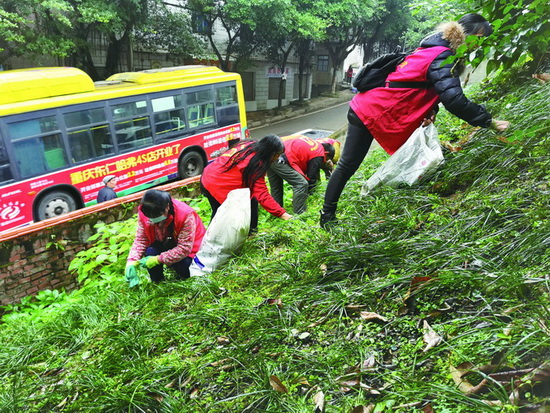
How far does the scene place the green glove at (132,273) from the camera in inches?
138

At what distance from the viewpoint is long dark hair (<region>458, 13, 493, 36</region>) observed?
2699 millimetres

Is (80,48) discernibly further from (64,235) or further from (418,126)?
(418,126)

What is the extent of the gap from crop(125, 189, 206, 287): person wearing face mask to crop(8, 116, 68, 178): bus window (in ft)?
15.1

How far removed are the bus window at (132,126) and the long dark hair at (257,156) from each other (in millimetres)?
5351

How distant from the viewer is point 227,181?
3877 mm

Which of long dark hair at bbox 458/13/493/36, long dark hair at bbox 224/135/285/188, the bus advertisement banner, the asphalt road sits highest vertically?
long dark hair at bbox 458/13/493/36

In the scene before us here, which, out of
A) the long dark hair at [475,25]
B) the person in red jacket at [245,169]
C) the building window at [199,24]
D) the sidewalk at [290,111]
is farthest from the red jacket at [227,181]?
the sidewalk at [290,111]

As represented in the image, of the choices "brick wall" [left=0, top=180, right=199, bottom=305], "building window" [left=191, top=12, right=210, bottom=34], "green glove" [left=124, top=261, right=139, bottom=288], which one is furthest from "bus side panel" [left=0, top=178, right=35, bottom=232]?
"building window" [left=191, top=12, right=210, bottom=34]

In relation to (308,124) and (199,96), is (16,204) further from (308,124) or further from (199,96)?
(308,124)

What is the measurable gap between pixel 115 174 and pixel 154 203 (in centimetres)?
551

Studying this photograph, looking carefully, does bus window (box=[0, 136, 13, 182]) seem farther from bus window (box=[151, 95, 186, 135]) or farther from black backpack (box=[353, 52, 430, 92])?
black backpack (box=[353, 52, 430, 92])

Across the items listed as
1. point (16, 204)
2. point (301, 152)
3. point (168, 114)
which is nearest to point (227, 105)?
point (168, 114)

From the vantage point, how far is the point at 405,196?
317 centimetres

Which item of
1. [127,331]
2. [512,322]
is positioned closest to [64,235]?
[127,331]
